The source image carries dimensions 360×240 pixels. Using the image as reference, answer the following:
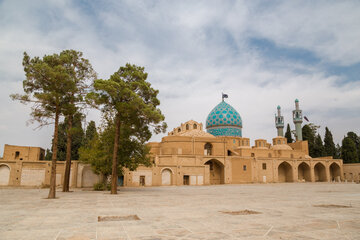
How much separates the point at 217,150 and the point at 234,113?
15.7 m

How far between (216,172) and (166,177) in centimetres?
998

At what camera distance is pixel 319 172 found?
4919 cm

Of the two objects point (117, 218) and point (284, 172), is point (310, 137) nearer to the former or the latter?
point (284, 172)

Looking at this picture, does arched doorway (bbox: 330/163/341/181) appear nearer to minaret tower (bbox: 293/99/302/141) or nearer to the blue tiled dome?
minaret tower (bbox: 293/99/302/141)

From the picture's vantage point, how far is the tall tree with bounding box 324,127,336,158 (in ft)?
178

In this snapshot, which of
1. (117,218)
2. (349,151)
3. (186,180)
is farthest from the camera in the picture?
(349,151)

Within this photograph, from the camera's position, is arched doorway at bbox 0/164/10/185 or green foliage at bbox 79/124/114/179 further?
arched doorway at bbox 0/164/10/185

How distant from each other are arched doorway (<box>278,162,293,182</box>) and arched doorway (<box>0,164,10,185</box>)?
127 ft

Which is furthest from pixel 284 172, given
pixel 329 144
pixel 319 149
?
pixel 329 144

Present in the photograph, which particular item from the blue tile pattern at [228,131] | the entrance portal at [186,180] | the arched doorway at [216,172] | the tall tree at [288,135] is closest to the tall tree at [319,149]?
the tall tree at [288,135]

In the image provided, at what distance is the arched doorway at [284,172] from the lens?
150 ft

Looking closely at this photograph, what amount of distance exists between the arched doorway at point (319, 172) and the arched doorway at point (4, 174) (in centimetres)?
4713

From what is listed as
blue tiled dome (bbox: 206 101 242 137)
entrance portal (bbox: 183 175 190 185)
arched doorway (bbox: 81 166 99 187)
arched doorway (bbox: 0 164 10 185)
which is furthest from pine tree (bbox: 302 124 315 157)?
arched doorway (bbox: 0 164 10 185)

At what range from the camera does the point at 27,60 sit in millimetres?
15305
